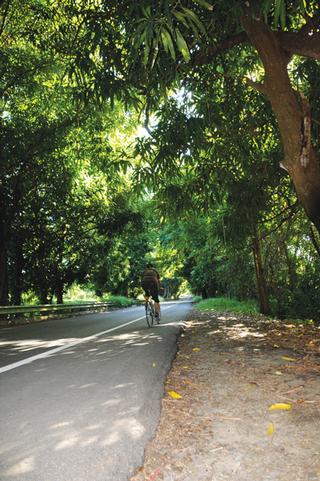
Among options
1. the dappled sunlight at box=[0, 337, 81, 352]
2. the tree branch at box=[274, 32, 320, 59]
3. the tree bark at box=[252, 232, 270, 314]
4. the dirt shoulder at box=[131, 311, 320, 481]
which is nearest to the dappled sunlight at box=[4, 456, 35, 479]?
the dirt shoulder at box=[131, 311, 320, 481]

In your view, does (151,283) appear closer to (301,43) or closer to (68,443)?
(301,43)

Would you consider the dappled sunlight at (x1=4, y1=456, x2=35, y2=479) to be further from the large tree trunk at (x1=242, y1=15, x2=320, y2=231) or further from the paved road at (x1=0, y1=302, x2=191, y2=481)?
the large tree trunk at (x1=242, y1=15, x2=320, y2=231)

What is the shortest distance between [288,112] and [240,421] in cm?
424

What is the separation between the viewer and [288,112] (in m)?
5.77

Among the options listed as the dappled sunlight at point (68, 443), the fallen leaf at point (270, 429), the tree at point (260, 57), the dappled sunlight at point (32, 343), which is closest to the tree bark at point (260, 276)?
the dappled sunlight at point (32, 343)

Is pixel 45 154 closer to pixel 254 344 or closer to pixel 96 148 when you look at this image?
pixel 96 148

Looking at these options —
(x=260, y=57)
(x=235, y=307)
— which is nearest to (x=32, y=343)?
(x=260, y=57)

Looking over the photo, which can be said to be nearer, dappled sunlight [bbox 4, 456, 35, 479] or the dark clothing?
dappled sunlight [bbox 4, 456, 35, 479]

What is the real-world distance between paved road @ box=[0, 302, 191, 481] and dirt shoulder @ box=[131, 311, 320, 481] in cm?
20

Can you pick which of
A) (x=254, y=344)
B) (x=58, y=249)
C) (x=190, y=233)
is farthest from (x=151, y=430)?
(x=58, y=249)

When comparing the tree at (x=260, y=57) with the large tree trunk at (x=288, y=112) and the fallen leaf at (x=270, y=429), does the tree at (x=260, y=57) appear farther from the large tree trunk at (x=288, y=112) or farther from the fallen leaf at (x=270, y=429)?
the fallen leaf at (x=270, y=429)

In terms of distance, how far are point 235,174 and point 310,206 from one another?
13.3 feet

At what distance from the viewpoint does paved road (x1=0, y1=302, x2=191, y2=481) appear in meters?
2.79

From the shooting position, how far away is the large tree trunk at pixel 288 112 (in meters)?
5.73
